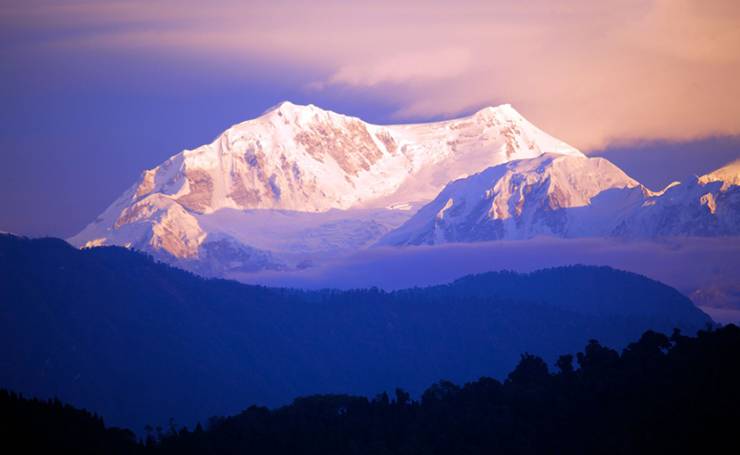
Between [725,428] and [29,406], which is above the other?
[29,406]

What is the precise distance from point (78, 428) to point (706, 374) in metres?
52.3

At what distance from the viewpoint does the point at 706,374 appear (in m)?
143

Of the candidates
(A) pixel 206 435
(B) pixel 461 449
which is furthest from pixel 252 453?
(B) pixel 461 449

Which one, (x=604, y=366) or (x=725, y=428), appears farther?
(x=604, y=366)

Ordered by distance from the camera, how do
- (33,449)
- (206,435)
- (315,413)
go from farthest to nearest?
1. (315,413)
2. (206,435)
3. (33,449)

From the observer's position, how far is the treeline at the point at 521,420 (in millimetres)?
131750

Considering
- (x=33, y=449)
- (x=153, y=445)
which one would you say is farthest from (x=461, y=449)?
(x=33, y=449)

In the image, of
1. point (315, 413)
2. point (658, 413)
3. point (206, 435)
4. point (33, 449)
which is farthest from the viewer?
point (315, 413)

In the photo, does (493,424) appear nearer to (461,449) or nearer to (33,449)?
(461,449)

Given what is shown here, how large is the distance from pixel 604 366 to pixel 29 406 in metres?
54.1

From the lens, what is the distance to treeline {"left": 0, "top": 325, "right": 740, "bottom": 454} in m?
132

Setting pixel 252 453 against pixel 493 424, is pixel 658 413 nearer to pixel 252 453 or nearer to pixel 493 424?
pixel 493 424

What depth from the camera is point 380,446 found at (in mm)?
141875

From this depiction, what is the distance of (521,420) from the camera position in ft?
474
